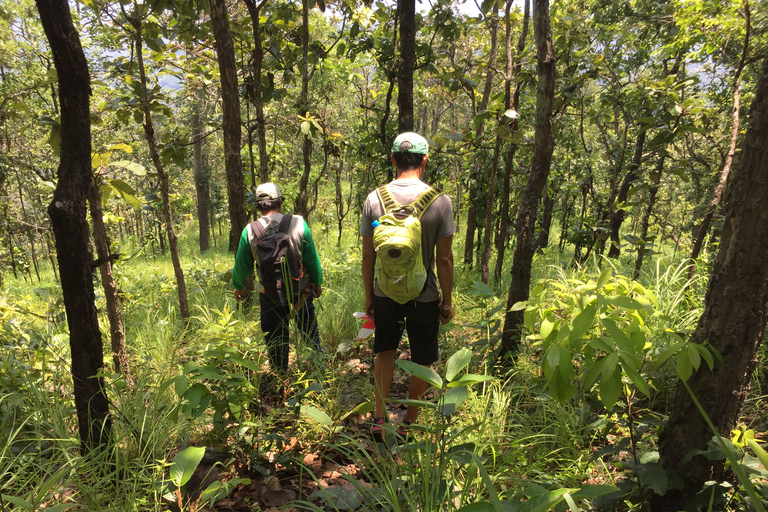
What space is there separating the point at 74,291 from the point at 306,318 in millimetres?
1615

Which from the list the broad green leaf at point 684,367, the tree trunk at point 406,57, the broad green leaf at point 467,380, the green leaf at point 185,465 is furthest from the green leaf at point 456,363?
the tree trunk at point 406,57

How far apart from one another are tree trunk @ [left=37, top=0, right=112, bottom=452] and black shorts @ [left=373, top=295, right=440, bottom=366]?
142 centimetres

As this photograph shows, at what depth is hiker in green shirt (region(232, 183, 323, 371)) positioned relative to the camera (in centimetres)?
273

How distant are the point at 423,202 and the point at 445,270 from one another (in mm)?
440

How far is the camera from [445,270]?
7.40 ft

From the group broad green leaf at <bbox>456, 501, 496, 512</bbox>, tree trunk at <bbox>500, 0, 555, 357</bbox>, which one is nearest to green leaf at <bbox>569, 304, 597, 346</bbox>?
broad green leaf at <bbox>456, 501, 496, 512</bbox>

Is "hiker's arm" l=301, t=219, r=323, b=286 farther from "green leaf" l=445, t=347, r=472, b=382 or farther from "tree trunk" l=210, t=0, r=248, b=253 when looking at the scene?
"green leaf" l=445, t=347, r=472, b=382

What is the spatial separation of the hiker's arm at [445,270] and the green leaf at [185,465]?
1472 mm

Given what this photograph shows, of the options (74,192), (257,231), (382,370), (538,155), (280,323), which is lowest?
(382,370)

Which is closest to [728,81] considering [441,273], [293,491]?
[441,273]

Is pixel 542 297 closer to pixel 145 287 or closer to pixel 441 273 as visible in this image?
pixel 441 273

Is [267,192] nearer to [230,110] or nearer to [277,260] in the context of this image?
[277,260]

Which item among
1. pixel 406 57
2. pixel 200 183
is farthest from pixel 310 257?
pixel 200 183

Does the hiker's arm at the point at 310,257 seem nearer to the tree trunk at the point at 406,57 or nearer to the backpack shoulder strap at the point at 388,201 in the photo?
the backpack shoulder strap at the point at 388,201
